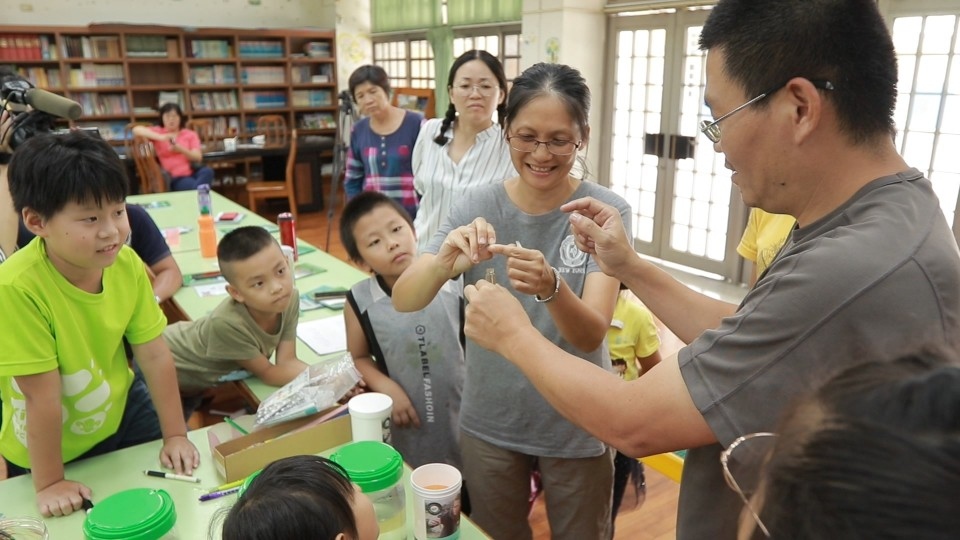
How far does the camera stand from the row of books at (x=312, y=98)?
898 cm

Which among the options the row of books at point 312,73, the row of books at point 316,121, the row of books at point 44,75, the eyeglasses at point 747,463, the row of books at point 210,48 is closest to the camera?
the eyeglasses at point 747,463

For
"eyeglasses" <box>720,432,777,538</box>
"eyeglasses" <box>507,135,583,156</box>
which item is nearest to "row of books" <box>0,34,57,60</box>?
"eyeglasses" <box>507,135,583,156</box>

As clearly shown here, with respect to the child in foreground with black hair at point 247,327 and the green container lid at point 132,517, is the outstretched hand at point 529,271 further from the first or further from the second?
the child in foreground with black hair at point 247,327

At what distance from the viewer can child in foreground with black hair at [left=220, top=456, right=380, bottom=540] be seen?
83 centimetres

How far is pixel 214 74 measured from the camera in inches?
331

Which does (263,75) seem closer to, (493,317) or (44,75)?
(44,75)

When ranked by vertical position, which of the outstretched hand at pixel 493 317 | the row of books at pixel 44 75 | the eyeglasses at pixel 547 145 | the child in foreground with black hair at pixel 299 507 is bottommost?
the child in foreground with black hair at pixel 299 507

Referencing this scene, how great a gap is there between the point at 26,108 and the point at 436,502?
1.66 meters

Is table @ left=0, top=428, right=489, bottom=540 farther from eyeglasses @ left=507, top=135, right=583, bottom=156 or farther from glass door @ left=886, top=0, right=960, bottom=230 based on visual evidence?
glass door @ left=886, top=0, right=960, bottom=230

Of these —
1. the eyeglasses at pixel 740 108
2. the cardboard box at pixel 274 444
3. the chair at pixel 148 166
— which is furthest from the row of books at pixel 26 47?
the eyeglasses at pixel 740 108

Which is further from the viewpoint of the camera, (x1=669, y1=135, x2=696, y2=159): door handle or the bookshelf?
the bookshelf

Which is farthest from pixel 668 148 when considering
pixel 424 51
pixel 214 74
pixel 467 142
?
pixel 214 74

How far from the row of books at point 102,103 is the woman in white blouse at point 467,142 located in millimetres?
6732

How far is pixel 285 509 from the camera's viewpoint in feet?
2.75
